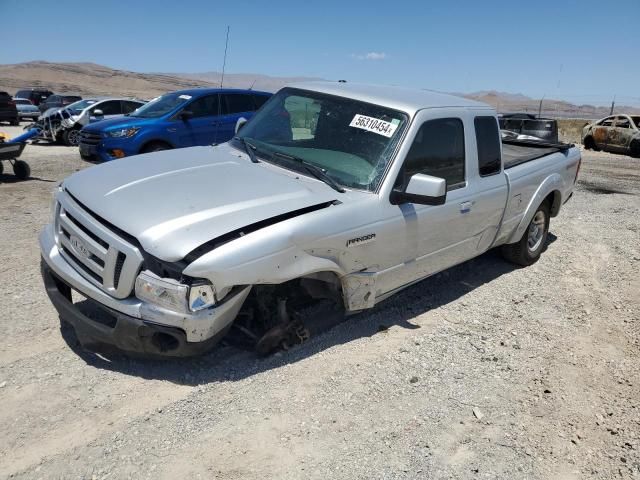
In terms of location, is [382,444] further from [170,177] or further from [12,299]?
[12,299]

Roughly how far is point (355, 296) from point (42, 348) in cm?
217

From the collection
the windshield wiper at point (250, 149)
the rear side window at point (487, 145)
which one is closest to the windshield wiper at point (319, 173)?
the windshield wiper at point (250, 149)

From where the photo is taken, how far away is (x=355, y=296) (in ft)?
11.7

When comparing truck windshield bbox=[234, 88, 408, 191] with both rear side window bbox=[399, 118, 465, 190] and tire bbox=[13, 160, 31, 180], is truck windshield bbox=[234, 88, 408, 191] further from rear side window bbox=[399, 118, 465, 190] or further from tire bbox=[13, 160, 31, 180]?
tire bbox=[13, 160, 31, 180]

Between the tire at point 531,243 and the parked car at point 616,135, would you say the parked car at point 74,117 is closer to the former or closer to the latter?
the tire at point 531,243

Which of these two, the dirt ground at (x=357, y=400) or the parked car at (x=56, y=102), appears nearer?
the dirt ground at (x=357, y=400)

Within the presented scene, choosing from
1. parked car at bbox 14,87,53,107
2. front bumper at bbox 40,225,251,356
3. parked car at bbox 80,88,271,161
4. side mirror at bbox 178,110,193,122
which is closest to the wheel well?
front bumper at bbox 40,225,251,356

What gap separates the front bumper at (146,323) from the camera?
9.36ft

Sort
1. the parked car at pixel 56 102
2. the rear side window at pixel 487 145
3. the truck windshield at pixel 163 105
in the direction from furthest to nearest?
the parked car at pixel 56 102
the truck windshield at pixel 163 105
the rear side window at pixel 487 145

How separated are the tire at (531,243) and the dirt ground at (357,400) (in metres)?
0.99

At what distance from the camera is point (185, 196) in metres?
3.22

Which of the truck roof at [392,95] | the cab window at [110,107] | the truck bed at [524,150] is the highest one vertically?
the truck roof at [392,95]

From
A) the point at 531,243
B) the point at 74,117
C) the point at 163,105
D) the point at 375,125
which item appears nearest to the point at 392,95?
the point at 375,125

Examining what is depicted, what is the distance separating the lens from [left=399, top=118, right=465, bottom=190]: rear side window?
384cm
